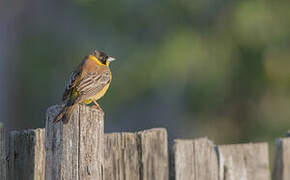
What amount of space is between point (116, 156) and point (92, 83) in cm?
216

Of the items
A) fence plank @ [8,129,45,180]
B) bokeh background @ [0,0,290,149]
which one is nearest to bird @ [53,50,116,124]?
fence plank @ [8,129,45,180]

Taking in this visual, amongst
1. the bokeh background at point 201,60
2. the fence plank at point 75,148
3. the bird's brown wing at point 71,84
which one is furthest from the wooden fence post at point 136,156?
the bokeh background at point 201,60

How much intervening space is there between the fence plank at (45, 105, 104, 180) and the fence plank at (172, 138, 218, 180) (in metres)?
0.66

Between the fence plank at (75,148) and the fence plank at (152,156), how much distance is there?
19.6 inches

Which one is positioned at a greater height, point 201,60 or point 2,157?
point 201,60

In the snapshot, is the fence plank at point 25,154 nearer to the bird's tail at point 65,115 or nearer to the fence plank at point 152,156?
the bird's tail at point 65,115

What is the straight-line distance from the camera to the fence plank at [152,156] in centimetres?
380

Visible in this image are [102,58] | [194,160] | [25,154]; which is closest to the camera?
[25,154]

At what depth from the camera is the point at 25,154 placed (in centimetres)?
350

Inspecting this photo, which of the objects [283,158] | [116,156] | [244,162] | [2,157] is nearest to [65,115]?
[2,157]

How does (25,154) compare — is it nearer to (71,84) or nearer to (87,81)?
(71,84)

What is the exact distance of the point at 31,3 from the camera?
1468 cm

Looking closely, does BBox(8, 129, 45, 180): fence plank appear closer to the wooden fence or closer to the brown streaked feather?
the wooden fence

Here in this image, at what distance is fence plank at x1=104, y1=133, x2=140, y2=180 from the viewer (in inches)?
147
